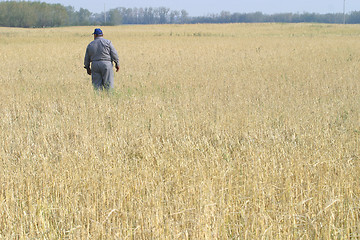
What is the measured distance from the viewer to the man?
8695mm

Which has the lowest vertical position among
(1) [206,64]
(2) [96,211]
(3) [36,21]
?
(2) [96,211]

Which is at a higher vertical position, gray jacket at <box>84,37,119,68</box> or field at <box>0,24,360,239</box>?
gray jacket at <box>84,37,119,68</box>

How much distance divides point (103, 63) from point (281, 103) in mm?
3876

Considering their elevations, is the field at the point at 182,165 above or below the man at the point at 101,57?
below

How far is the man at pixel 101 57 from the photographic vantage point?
8.70 metres

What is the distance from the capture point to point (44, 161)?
14.4 ft

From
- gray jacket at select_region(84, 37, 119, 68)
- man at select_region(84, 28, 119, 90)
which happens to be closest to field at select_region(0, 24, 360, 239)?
man at select_region(84, 28, 119, 90)

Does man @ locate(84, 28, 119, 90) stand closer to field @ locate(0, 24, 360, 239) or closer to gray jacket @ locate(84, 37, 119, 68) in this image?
gray jacket @ locate(84, 37, 119, 68)

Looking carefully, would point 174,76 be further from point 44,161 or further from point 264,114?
point 44,161

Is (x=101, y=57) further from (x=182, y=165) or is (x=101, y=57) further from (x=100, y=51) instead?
→ (x=182, y=165)

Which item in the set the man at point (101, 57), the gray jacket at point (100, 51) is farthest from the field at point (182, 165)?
the gray jacket at point (100, 51)

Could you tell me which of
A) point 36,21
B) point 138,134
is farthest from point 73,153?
point 36,21

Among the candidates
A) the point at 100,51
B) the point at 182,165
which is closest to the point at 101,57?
the point at 100,51

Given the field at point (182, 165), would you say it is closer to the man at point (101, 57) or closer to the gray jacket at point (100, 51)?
the man at point (101, 57)
